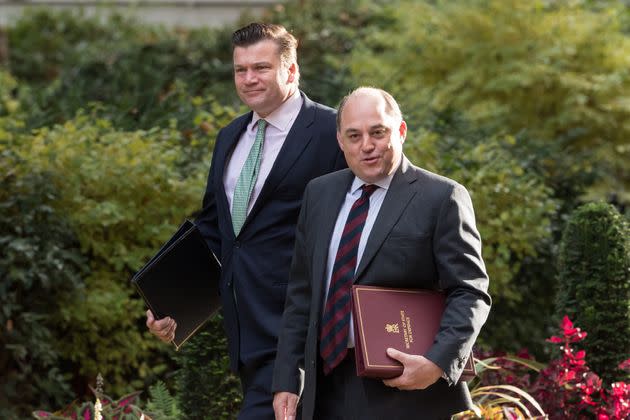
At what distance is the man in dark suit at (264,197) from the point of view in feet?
13.5

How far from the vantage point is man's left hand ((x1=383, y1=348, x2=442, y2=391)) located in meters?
3.26

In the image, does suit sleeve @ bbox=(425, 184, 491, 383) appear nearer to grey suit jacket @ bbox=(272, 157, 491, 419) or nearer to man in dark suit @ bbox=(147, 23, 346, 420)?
grey suit jacket @ bbox=(272, 157, 491, 419)

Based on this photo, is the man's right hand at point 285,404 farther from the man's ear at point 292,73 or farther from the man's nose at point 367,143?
the man's ear at point 292,73

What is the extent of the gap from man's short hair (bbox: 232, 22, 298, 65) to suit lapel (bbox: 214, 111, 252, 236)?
361mm

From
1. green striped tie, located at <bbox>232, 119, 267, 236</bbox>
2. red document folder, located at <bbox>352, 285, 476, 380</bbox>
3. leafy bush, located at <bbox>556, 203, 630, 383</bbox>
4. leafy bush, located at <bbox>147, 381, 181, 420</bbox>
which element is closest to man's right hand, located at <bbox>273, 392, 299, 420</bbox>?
red document folder, located at <bbox>352, 285, 476, 380</bbox>

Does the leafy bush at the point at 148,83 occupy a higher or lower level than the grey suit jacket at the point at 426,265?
lower

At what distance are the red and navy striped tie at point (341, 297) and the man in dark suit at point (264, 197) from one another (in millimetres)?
575

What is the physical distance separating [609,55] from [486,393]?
19.1 ft

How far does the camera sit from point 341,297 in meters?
3.54

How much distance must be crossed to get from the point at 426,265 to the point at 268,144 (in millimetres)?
1077

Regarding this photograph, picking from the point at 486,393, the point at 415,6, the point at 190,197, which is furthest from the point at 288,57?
the point at 415,6

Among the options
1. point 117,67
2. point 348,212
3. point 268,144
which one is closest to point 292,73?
point 268,144

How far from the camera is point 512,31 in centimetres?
1007

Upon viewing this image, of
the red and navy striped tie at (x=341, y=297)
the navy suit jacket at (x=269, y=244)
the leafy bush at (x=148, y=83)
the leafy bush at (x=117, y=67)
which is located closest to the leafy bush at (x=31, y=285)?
the leafy bush at (x=148, y=83)
